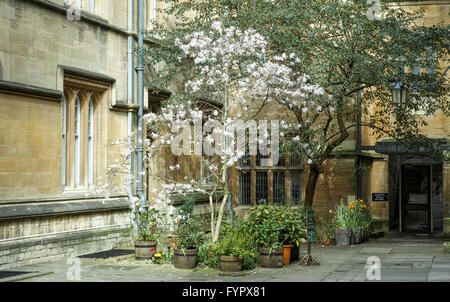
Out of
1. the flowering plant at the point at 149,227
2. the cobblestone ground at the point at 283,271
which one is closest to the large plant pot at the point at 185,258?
the cobblestone ground at the point at 283,271

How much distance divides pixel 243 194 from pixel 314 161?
4.90m

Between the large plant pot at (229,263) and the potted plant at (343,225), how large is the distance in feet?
24.2

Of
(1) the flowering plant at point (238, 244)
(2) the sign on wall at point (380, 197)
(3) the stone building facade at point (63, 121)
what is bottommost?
(1) the flowering plant at point (238, 244)

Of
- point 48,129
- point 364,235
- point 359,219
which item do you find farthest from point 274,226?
point 364,235

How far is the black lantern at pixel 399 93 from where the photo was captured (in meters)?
16.3

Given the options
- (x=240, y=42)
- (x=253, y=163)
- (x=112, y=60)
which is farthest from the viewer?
(x=253, y=163)

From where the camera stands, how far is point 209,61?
1459 centimetres

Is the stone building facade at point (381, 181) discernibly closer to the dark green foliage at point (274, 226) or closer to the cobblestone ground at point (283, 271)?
the cobblestone ground at point (283, 271)

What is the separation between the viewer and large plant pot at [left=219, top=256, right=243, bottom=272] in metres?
11.9

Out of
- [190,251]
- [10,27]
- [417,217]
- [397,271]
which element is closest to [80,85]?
[10,27]

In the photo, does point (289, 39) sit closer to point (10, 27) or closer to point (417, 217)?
point (10, 27)

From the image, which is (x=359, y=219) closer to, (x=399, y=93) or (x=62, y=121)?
(x=399, y=93)

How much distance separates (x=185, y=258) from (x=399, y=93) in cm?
768

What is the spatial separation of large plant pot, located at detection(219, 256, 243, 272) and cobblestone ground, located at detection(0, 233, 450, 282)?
240mm
